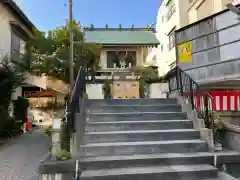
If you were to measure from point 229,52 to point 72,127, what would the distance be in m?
5.41

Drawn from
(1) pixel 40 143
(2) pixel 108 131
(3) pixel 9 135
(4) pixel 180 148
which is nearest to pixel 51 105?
(3) pixel 9 135

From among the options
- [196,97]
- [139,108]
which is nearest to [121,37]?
[139,108]

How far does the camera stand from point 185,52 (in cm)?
884

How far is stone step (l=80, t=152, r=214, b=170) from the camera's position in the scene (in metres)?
4.43

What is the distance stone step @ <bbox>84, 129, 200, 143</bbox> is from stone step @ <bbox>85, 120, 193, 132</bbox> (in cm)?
29

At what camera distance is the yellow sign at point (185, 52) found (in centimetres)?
865

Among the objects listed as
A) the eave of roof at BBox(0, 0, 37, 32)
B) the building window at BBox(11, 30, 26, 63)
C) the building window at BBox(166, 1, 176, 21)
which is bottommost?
the building window at BBox(11, 30, 26, 63)

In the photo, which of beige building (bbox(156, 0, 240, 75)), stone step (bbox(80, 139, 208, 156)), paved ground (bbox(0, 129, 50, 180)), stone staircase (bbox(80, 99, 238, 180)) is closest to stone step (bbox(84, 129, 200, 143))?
stone staircase (bbox(80, 99, 238, 180))

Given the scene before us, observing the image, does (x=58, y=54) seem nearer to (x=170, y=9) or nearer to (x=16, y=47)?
(x=16, y=47)

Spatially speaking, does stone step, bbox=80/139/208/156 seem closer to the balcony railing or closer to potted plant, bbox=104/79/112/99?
the balcony railing

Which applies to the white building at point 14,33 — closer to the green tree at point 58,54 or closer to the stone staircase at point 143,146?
the green tree at point 58,54

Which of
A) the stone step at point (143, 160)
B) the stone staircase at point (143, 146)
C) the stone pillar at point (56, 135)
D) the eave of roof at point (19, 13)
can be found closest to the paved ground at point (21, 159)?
the stone pillar at point (56, 135)

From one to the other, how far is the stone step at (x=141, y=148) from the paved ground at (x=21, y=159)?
135 centimetres

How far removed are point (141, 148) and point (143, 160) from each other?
0.49 m
